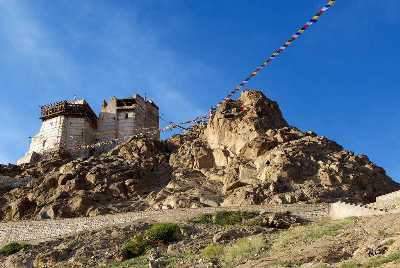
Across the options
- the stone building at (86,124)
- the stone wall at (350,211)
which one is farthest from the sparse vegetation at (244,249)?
the stone building at (86,124)

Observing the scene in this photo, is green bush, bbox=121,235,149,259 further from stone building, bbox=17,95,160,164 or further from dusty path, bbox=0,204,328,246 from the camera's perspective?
stone building, bbox=17,95,160,164

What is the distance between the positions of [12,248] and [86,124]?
29091mm

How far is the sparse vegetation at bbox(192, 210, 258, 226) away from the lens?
113 ft

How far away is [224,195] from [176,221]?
7.86 metres

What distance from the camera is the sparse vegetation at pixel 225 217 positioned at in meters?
34.6

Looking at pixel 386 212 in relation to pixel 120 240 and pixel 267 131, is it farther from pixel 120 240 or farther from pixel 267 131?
pixel 267 131

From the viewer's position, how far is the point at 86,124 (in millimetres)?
63438

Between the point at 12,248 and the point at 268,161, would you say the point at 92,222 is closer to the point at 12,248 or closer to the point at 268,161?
the point at 12,248

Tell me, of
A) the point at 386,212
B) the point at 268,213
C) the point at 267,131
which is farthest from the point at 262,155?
the point at 386,212

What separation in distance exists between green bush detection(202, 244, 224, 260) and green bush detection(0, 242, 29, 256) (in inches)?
491

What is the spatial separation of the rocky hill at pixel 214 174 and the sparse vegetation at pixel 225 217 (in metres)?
3.74

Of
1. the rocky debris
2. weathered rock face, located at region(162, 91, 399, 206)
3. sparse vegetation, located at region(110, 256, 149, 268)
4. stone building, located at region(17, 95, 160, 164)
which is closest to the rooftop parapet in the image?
stone building, located at region(17, 95, 160, 164)

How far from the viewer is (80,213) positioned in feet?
142

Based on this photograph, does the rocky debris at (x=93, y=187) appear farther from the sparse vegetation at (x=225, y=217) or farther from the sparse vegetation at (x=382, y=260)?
the sparse vegetation at (x=382, y=260)
